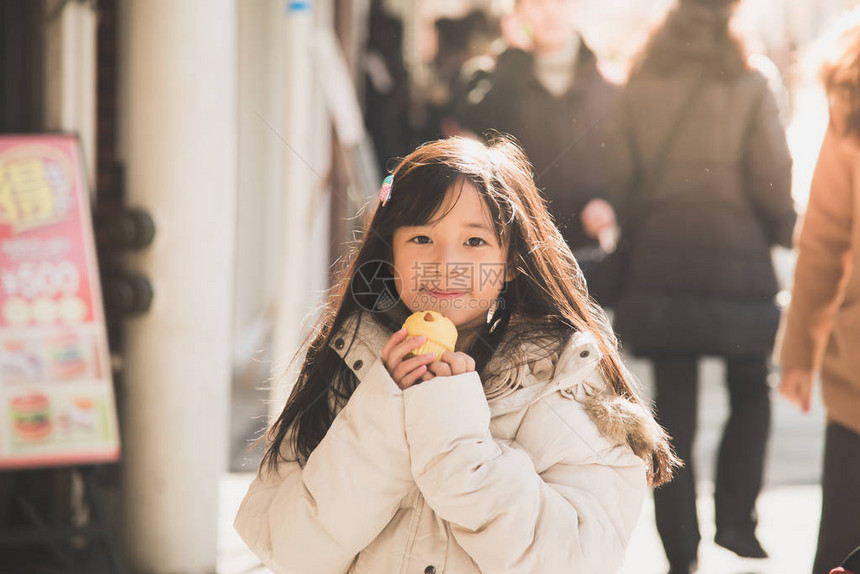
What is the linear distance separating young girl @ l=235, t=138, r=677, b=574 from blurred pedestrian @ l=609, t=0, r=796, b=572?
1.07m

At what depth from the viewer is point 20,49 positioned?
324cm

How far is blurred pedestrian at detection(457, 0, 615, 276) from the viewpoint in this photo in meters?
1.97

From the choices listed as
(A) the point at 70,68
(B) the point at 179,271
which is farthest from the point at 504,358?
(A) the point at 70,68

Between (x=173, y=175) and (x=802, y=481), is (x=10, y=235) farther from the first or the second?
(x=802, y=481)

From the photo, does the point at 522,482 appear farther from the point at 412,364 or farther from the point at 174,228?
the point at 174,228

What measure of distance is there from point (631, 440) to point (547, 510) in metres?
0.19

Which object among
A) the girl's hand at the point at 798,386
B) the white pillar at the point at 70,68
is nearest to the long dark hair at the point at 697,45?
the girl's hand at the point at 798,386

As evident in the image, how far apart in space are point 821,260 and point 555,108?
24.6 inches

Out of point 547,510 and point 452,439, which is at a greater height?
point 452,439

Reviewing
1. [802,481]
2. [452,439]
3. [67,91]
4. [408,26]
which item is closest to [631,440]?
[452,439]

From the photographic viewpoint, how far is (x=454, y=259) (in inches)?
56.2

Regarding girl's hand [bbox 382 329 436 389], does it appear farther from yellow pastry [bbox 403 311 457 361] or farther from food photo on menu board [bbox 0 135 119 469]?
food photo on menu board [bbox 0 135 119 469]

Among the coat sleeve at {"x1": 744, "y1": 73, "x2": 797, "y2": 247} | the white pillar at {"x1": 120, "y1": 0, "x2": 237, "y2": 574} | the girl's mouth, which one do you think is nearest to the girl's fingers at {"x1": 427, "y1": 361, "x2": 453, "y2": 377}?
the girl's mouth

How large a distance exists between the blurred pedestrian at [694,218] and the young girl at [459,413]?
107 centimetres
